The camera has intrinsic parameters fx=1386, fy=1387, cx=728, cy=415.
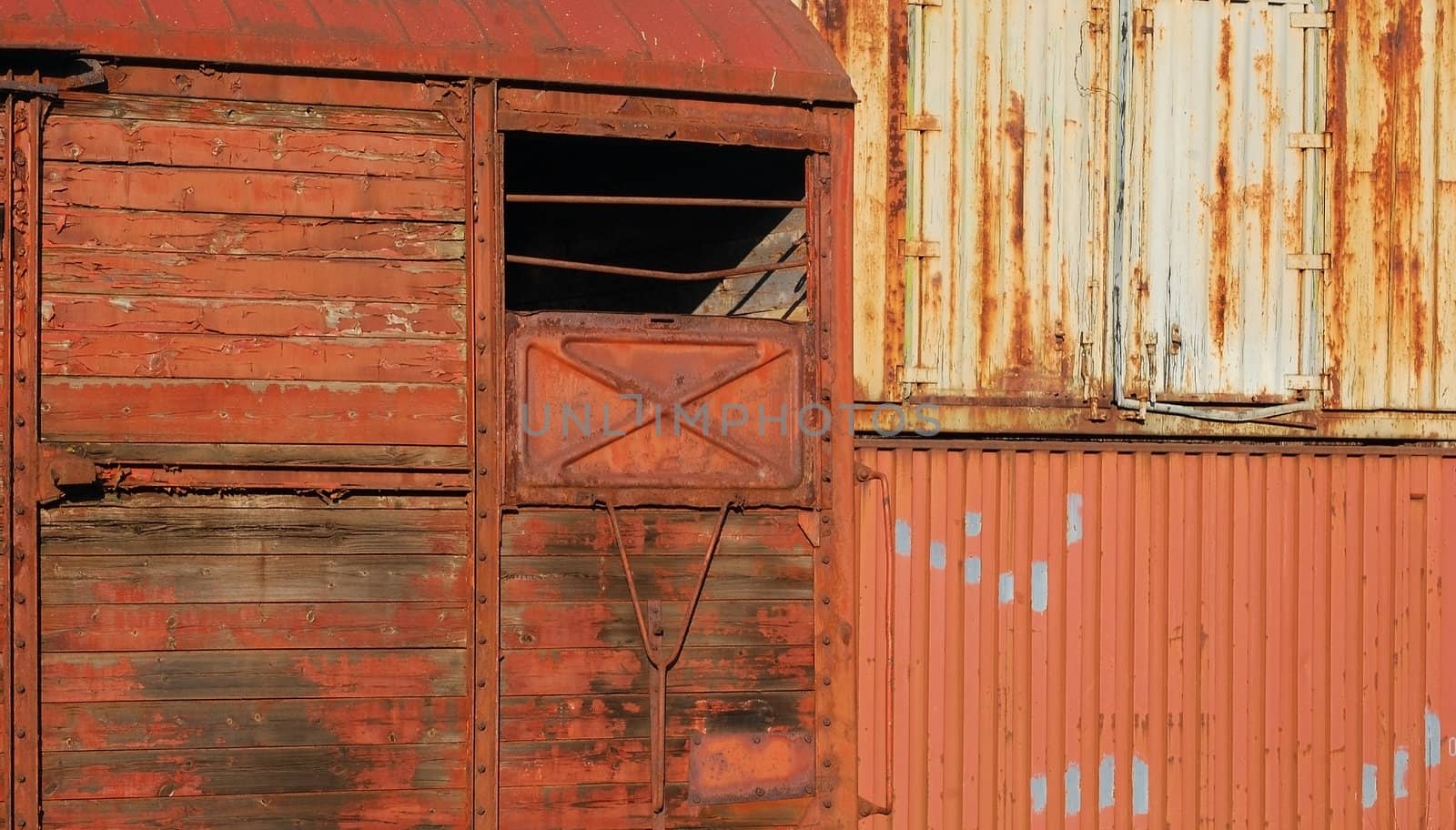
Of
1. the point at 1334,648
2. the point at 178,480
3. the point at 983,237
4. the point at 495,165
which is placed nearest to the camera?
the point at 178,480

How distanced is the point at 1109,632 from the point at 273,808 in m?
4.39

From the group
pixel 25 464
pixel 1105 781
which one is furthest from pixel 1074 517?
pixel 25 464

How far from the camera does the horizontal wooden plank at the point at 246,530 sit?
219 inches

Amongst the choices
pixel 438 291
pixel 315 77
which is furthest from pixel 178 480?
pixel 315 77

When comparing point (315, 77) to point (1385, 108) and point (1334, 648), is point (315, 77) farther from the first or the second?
point (1385, 108)

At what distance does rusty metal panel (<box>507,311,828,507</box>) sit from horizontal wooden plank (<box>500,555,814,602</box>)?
0.87 ft

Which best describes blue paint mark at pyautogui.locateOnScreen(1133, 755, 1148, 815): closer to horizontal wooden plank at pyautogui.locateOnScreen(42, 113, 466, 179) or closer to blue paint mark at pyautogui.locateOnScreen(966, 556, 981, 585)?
blue paint mark at pyautogui.locateOnScreen(966, 556, 981, 585)

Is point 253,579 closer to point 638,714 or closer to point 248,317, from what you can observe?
point 248,317

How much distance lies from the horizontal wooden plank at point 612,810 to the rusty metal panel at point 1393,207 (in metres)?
5.15

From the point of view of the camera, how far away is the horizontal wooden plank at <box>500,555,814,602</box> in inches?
235

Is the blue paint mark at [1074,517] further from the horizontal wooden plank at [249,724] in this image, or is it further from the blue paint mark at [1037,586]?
the horizontal wooden plank at [249,724]

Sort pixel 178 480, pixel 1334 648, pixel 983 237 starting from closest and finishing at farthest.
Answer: pixel 178 480
pixel 1334 648
pixel 983 237

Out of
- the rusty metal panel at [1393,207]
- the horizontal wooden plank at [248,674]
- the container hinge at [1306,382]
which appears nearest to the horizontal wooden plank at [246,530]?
the horizontal wooden plank at [248,674]

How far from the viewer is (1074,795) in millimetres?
7543
